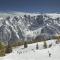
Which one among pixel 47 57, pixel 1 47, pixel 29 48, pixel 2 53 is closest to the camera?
pixel 47 57

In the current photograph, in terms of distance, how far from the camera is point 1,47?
9688 mm

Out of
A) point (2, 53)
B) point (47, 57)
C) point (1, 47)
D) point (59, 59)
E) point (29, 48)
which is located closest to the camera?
point (59, 59)

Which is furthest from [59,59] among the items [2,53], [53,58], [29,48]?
[29,48]

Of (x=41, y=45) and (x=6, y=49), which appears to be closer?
(x=6, y=49)

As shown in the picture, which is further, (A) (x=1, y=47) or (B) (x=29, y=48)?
(B) (x=29, y=48)

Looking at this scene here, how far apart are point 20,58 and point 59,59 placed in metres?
1.24

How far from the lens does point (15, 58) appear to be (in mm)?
8289

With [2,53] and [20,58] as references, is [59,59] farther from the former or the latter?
[2,53]

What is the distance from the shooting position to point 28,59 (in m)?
7.94

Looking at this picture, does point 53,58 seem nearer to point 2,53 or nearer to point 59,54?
point 59,54

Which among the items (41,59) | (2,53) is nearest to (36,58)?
(41,59)

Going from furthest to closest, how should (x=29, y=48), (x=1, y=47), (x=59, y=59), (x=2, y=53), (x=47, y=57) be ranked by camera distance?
(x=29, y=48) → (x=1, y=47) → (x=2, y=53) → (x=47, y=57) → (x=59, y=59)

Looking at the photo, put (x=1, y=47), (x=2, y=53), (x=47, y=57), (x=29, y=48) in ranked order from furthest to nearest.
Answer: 1. (x=29, y=48)
2. (x=1, y=47)
3. (x=2, y=53)
4. (x=47, y=57)

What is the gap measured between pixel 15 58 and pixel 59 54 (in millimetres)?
1397
